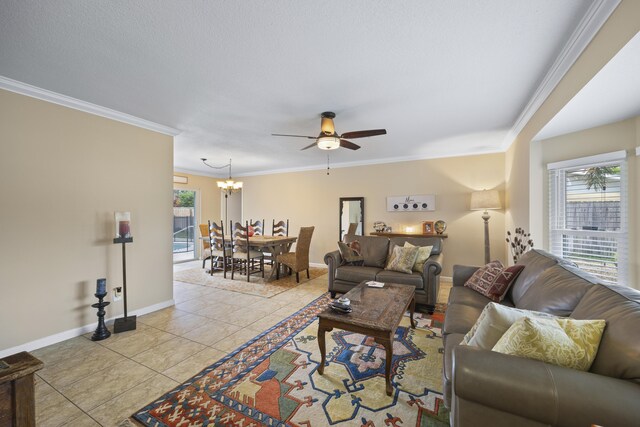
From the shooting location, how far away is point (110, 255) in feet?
10.2

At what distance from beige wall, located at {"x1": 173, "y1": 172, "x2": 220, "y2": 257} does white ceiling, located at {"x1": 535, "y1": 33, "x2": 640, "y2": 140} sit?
7442 millimetres

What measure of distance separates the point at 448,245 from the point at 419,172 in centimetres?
158

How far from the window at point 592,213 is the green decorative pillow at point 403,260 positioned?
158cm

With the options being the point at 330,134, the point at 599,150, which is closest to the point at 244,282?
the point at 330,134

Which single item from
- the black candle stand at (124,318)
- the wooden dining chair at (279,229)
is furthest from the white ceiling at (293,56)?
the wooden dining chair at (279,229)

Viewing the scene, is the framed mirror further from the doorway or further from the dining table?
the doorway

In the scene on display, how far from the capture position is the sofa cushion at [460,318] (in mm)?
1854

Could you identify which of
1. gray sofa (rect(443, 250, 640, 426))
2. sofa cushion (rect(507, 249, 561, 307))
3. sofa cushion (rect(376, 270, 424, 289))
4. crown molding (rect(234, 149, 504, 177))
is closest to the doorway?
crown molding (rect(234, 149, 504, 177))

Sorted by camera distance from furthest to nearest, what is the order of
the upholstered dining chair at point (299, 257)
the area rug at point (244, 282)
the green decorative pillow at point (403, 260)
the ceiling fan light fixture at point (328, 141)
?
the upholstered dining chair at point (299, 257), the area rug at point (244, 282), the green decorative pillow at point (403, 260), the ceiling fan light fixture at point (328, 141)

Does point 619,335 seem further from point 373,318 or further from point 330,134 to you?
point 330,134

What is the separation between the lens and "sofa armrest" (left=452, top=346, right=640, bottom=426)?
0.93 metres

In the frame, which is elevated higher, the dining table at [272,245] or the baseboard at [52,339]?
the dining table at [272,245]

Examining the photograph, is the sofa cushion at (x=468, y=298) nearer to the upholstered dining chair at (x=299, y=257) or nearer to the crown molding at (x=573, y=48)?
the crown molding at (x=573, y=48)

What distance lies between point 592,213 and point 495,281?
4.45 ft
